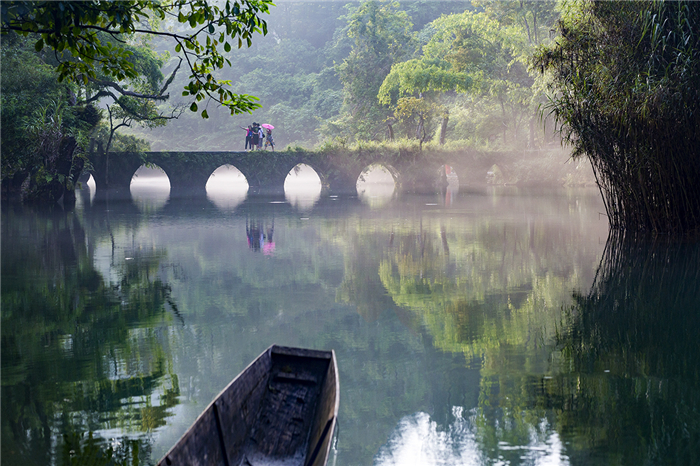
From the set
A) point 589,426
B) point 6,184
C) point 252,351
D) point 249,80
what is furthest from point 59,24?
point 249,80

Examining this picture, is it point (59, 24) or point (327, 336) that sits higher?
point (59, 24)

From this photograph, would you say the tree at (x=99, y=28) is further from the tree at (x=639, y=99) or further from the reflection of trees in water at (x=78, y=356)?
the tree at (x=639, y=99)

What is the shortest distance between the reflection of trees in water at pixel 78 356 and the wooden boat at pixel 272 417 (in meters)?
0.75

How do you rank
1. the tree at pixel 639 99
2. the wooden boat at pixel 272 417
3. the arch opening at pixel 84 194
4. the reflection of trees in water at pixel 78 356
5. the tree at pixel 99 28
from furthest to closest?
the arch opening at pixel 84 194, the tree at pixel 639 99, the tree at pixel 99 28, the reflection of trees in water at pixel 78 356, the wooden boat at pixel 272 417

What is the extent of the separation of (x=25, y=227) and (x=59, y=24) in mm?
11708

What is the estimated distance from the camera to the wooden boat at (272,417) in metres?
2.78

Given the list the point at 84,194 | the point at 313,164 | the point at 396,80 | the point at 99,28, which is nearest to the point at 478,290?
the point at 99,28

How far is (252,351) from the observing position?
17.8 feet

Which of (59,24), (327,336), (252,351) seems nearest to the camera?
(59,24)

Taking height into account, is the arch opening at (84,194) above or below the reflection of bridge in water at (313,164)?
below

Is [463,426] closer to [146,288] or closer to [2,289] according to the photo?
[146,288]

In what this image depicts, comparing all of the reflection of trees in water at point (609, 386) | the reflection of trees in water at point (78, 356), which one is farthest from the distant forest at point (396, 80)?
the reflection of trees in water at point (609, 386)

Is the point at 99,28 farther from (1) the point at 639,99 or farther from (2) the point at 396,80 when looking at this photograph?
(2) the point at 396,80

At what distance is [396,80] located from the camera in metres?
34.9
